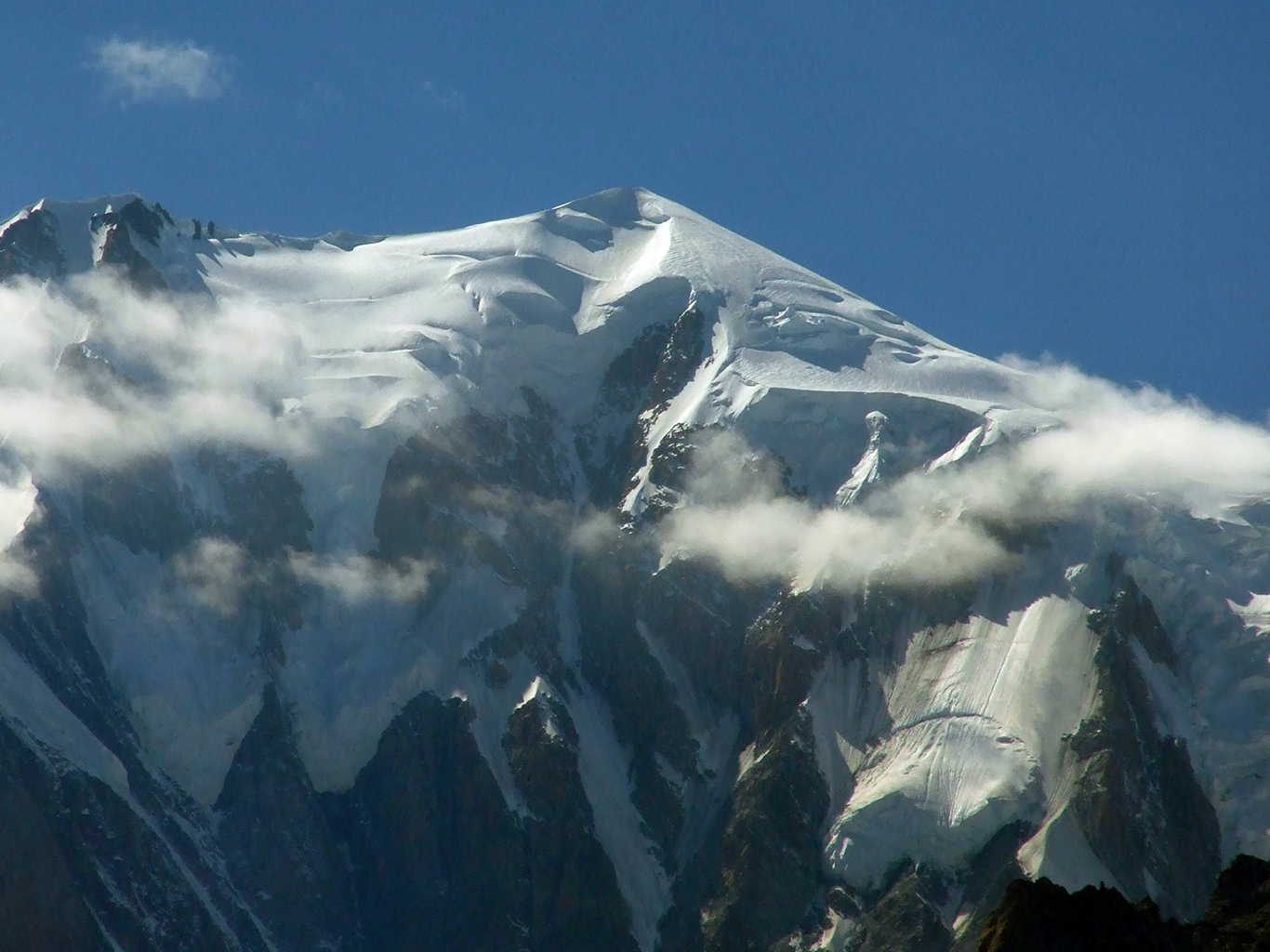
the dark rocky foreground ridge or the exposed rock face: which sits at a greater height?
the exposed rock face

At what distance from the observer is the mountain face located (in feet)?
511

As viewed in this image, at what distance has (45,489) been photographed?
175750 mm

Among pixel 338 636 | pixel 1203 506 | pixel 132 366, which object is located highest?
pixel 132 366

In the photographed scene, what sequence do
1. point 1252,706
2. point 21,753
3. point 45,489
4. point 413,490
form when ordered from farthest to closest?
point 413,490 → point 45,489 → point 1252,706 → point 21,753

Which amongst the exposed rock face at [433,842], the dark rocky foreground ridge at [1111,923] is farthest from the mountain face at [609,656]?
the dark rocky foreground ridge at [1111,923]

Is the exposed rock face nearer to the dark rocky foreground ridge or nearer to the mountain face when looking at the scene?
the mountain face

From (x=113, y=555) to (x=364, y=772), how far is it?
88.2 feet

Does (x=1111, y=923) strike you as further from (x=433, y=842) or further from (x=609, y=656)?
(x=609, y=656)

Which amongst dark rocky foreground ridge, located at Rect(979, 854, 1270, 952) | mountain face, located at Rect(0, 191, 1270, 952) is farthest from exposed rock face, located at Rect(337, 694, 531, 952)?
dark rocky foreground ridge, located at Rect(979, 854, 1270, 952)

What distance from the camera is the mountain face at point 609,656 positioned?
15588 centimetres

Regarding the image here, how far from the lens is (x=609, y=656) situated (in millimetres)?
182750

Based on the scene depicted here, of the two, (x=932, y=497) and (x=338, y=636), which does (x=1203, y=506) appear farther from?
(x=338, y=636)

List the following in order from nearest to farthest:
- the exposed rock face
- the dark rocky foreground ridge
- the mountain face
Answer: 1. the dark rocky foreground ridge
2. the mountain face
3. the exposed rock face

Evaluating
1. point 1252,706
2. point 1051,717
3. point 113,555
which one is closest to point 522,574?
point 113,555
